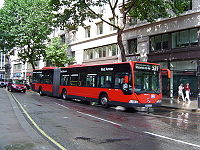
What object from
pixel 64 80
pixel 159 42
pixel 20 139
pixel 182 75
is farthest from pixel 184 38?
pixel 20 139

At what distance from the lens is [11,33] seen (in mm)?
33969

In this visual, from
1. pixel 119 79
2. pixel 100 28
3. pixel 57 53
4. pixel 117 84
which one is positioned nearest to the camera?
pixel 119 79

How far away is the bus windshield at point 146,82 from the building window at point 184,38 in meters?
8.61

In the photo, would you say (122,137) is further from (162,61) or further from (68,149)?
(162,61)

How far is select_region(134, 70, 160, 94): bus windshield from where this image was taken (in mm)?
13562

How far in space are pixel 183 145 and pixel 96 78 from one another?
10.9 m

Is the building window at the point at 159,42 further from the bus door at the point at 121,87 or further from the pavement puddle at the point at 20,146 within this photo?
the pavement puddle at the point at 20,146

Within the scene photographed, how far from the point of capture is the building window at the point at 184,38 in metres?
20.8

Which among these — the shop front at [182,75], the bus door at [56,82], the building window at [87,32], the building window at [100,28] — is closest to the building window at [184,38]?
the shop front at [182,75]

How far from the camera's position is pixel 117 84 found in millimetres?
14734

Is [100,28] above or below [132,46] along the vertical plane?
above

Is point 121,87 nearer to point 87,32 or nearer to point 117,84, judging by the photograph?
point 117,84

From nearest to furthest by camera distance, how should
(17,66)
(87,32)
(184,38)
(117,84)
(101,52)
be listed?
(117,84) → (184,38) → (101,52) → (87,32) → (17,66)

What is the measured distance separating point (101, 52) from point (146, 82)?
63.6 ft
